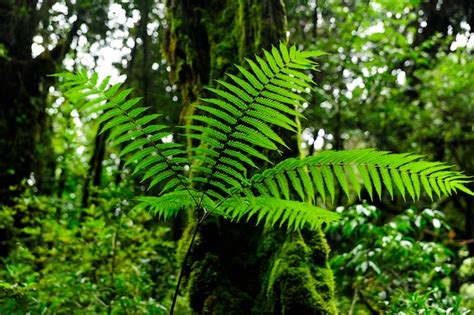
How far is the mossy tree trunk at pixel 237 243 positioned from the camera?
2.56 metres

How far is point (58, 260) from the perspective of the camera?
16.7ft

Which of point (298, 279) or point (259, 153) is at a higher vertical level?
point (259, 153)

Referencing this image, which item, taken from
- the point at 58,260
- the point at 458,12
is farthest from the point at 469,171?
the point at 58,260

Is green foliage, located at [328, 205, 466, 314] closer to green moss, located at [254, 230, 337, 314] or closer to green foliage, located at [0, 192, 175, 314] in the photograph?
green moss, located at [254, 230, 337, 314]

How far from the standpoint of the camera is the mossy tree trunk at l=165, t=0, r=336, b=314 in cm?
256

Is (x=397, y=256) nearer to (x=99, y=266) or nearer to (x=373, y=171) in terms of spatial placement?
(x=373, y=171)

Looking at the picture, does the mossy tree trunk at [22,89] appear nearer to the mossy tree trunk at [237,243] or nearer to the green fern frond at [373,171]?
the mossy tree trunk at [237,243]

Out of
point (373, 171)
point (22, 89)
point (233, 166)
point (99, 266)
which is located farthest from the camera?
point (22, 89)

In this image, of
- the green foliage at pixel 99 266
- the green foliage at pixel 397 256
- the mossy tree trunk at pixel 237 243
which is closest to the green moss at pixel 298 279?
the mossy tree trunk at pixel 237 243

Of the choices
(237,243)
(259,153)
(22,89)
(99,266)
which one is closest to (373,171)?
(259,153)

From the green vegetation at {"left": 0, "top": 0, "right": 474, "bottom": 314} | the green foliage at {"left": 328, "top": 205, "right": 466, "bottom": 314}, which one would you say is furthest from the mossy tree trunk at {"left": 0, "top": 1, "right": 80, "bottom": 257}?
the green foliage at {"left": 328, "top": 205, "right": 466, "bottom": 314}

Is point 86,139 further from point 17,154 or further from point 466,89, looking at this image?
point 466,89

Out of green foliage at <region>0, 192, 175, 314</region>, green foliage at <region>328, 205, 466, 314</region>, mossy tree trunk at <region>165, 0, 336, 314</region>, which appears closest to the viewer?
mossy tree trunk at <region>165, 0, 336, 314</region>

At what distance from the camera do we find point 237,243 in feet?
9.86
